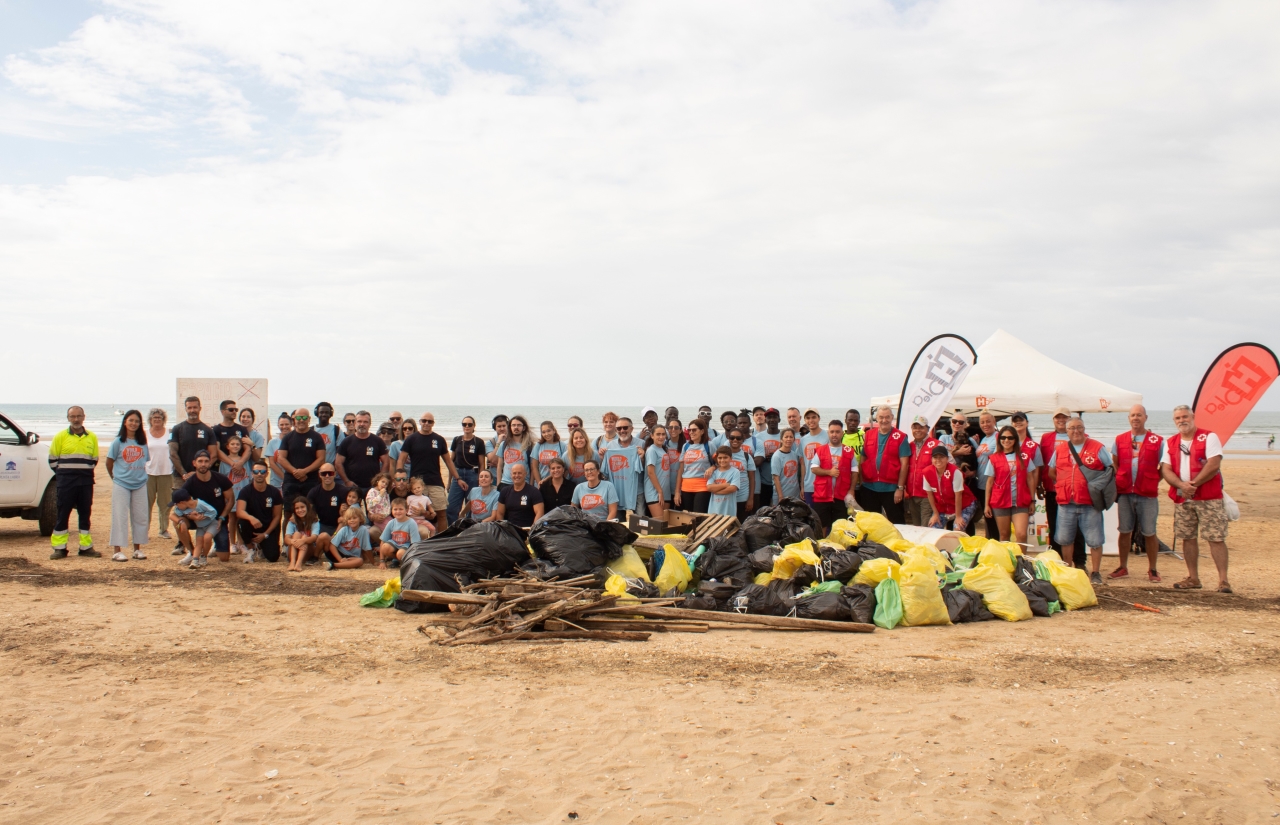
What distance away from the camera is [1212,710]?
14.4ft

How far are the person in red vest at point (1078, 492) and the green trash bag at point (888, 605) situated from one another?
250 centimetres

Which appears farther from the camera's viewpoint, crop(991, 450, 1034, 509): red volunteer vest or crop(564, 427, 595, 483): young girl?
crop(564, 427, 595, 483): young girl

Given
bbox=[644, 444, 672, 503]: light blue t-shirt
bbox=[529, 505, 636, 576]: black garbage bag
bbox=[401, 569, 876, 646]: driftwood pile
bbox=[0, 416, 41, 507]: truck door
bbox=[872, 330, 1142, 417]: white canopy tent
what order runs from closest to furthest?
bbox=[401, 569, 876, 646]: driftwood pile
bbox=[529, 505, 636, 576]: black garbage bag
bbox=[644, 444, 672, 503]: light blue t-shirt
bbox=[0, 416, 41, 507]: truck door
bbox=[872, 330, 1142, 417]: white canopy tent

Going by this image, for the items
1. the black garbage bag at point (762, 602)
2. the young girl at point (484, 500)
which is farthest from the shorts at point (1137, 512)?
the young girl at point (484, 500)

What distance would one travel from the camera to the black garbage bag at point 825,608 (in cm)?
630

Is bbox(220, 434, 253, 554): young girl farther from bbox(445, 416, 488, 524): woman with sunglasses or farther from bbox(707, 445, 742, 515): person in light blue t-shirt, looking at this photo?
bbox(707, 445, 742, 515): person in light blue t-shirt

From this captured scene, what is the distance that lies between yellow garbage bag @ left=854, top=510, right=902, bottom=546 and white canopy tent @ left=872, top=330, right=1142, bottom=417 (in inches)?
199

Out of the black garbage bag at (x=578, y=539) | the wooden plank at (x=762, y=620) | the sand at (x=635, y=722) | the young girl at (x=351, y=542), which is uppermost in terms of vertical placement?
the black garbage bag at (x=578, y=539)

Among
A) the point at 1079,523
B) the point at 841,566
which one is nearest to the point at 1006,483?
the point at 1079,523

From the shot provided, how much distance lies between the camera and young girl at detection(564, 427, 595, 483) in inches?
356

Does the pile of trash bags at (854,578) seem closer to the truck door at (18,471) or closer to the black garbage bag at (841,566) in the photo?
the black garbage bag at (841,566)

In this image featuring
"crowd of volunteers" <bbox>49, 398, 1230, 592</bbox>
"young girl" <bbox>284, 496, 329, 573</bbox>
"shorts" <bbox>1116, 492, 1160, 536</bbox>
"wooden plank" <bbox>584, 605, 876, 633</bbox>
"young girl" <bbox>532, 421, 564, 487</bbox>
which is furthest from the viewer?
"young girl" <bbox>532, 421, 564, 487</bbox>

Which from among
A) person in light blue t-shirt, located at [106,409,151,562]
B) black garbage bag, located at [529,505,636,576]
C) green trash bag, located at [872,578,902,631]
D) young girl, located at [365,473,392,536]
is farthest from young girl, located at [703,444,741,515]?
person in light blue t-shirt, located at [106,409,151,562]

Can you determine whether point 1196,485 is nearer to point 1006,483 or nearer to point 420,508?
point 1006,483
